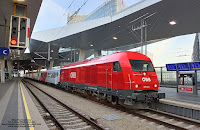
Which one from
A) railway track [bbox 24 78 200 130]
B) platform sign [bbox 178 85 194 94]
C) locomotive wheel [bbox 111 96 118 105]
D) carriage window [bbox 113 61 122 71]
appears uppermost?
carriage window [bbox 113 61 122 71]

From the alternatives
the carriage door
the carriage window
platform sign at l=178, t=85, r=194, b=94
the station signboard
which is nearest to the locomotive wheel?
the carriage door

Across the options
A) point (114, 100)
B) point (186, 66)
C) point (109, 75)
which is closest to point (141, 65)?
point (109, 75)

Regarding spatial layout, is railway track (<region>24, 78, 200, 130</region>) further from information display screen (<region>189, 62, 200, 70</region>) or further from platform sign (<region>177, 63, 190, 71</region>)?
platform sign (<region>177, 63, 190, 71</region>)

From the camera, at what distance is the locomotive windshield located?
8.72 m

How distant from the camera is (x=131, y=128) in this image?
20.0ft

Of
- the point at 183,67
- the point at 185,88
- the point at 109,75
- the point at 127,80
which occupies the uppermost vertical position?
the point at 183,67

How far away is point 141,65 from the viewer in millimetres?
9148

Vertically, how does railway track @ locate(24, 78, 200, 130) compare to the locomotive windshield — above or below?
below

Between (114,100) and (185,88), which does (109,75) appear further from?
(185,88)

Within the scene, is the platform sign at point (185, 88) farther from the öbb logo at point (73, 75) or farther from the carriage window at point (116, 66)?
the öbb logo at point (73, 75)

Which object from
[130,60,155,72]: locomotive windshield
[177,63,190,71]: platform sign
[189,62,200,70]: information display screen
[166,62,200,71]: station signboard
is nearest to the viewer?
[130,60,155,72]: locomotive windshield

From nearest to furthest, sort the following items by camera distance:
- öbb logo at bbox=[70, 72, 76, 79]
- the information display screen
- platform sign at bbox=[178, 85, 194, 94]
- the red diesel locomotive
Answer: the red diesel locomotive
the information display screen
platform sign at bbox=[178, 85, 194, 94]
öbb logo at bbox=[70, 72, 76, 79]

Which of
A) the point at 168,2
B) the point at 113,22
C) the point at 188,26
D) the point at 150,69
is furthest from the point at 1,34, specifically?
the point at 188,26

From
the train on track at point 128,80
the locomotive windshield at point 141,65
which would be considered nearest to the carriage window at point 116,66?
the train on track at point 128,80
